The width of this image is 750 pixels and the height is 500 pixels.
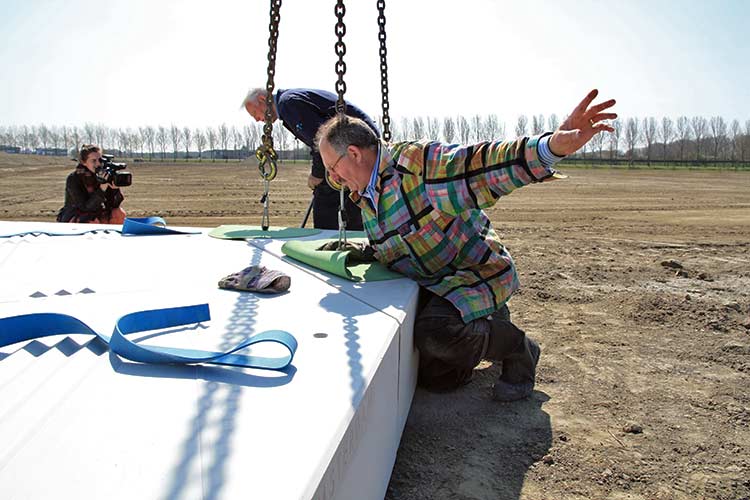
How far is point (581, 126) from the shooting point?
2090 mm

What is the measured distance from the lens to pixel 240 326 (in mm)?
1992

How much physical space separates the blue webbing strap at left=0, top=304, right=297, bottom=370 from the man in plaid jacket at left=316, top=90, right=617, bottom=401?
0.89 meters

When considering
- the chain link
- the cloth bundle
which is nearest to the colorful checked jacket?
the cloth bundle

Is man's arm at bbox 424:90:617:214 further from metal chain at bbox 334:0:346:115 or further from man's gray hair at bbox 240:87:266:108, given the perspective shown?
man's gray hair at bbox 240:87:266:108

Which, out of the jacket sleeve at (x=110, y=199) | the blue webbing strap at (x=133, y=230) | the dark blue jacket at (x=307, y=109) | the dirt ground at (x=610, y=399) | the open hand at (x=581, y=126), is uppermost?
the dark blue jacket at (x=307, y=109)

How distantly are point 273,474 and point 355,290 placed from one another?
1433 millimetres

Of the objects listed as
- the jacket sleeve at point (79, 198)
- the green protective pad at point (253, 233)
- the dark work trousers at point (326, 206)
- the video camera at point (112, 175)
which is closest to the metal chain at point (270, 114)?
the green protective pad at point (253, 233)

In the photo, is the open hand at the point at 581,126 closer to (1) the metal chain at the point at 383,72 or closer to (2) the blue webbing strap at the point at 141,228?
(1) the metal chain at the point at 383,72

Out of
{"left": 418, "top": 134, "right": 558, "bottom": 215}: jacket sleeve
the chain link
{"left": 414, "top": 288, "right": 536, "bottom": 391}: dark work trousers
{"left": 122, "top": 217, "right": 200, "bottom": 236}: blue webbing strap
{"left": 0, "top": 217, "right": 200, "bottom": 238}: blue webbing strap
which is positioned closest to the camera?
{"left": 418, "top": 134, "right": 558, "bottom": 215}: jacket sleeve

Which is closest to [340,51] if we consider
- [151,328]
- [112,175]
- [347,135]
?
[347,135]

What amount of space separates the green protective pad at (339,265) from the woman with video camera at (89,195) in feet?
12.3

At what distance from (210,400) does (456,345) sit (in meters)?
1.33

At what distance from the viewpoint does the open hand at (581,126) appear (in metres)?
2.04

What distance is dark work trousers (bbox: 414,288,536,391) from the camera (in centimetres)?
254
